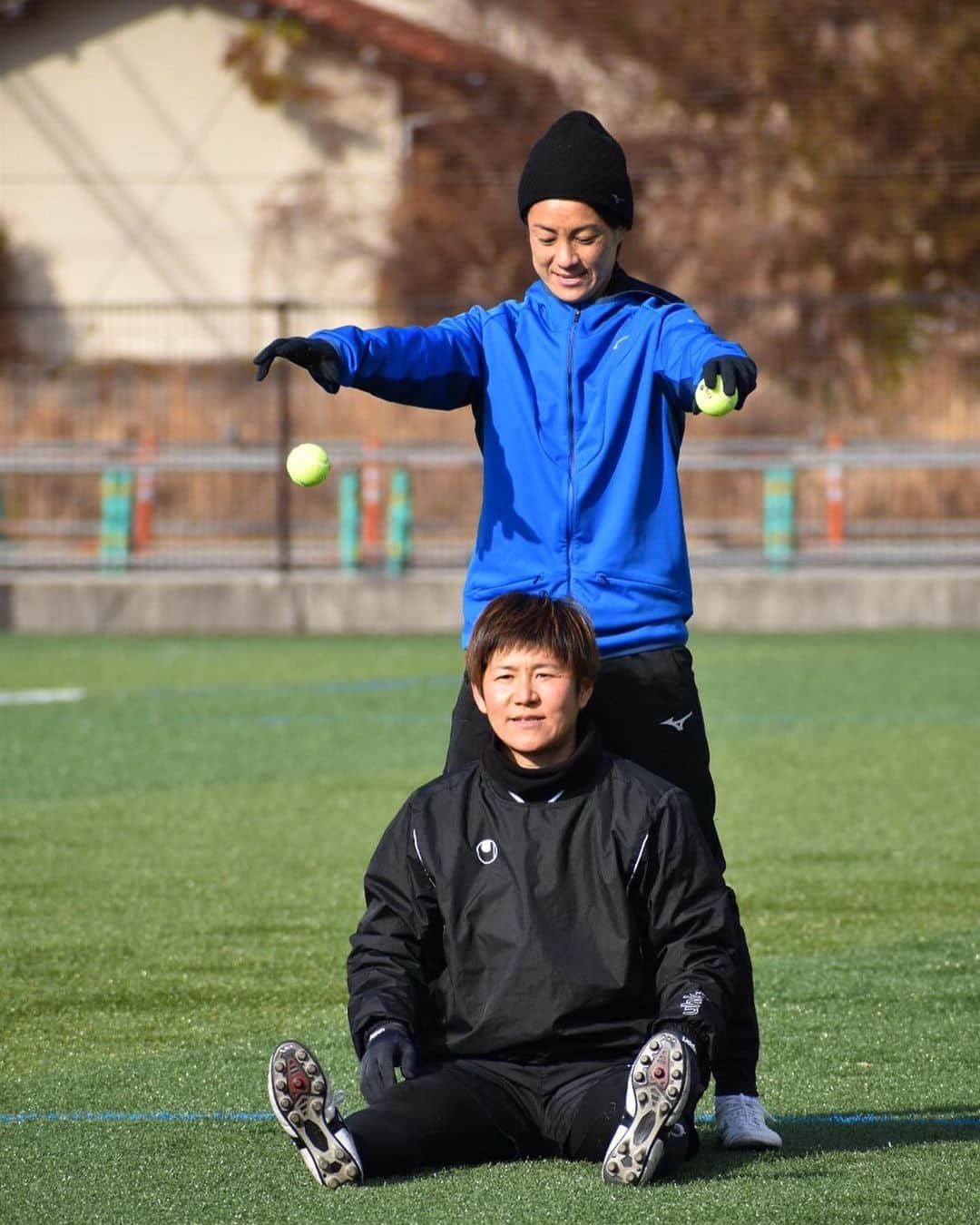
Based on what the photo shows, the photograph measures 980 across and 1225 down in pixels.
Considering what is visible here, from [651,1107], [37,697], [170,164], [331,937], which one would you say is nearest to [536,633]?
[651,1107]

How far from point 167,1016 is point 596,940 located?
5.69 feet

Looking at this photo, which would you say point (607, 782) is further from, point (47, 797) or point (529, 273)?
point (529, 273)

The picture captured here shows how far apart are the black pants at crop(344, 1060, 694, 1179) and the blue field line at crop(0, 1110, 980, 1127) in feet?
1.52

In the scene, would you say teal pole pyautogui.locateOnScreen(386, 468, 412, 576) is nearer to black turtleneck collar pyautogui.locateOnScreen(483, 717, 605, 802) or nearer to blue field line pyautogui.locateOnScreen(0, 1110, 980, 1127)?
blue field line pyautogui.locateOnScreen(0, 1110, 980, 1127)

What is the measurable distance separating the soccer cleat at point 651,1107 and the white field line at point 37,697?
8.53 m

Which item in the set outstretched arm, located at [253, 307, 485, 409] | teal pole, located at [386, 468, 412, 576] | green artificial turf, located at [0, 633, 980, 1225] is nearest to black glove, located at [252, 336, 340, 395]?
outstretched arm, located at [253, 307, 485, 409]

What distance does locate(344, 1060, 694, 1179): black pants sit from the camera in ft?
12.3

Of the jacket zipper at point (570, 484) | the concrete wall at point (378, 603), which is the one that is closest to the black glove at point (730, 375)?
the jacket zipper at point (570, 484)

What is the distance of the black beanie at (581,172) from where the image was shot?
4.20m

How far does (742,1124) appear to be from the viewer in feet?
13.0

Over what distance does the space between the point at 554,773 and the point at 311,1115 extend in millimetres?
734

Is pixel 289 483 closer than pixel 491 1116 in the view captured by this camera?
No

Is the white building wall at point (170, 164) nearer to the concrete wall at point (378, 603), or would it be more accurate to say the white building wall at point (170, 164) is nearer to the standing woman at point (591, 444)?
the concrete wall at point (378, 603)

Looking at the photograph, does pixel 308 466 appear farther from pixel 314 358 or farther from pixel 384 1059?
pixel 384 1059
